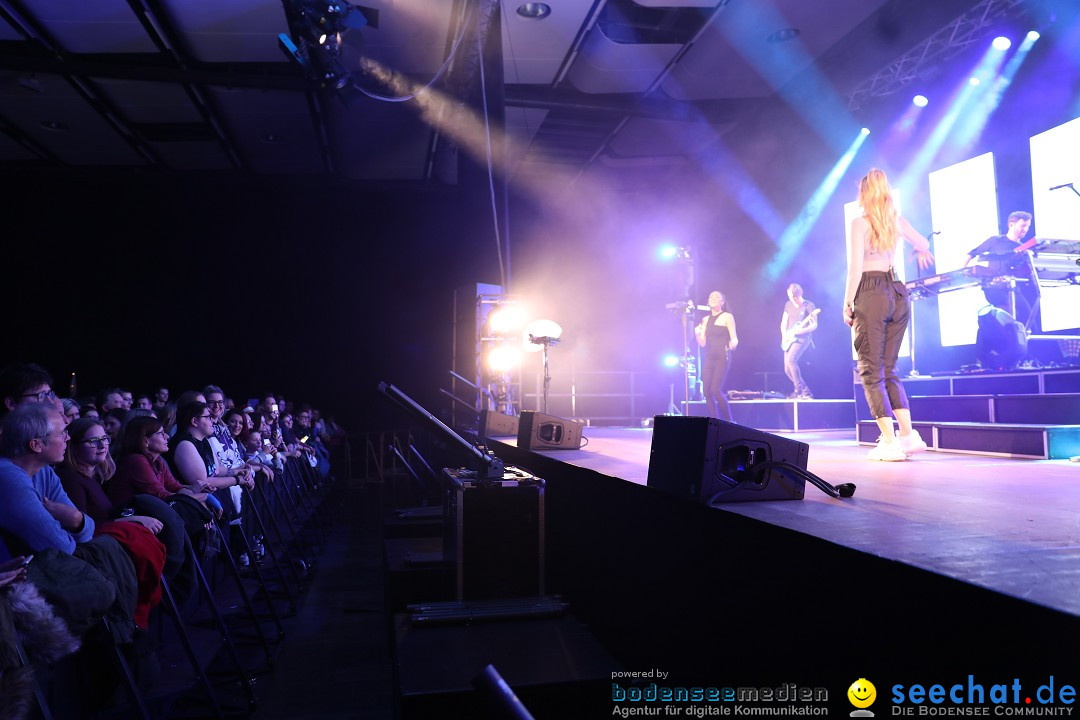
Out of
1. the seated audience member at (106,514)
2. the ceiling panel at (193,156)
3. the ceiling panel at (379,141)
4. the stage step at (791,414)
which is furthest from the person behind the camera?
the ceiling panel at (193,156)

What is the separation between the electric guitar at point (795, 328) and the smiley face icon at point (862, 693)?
8266 mm

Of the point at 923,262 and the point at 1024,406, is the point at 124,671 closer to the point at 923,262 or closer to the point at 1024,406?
the point at 923,262

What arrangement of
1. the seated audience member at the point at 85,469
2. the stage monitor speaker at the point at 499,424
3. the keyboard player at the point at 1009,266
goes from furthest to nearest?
the stage monitor speaker at the point at 499,424 < the keyboard player at the point at 1009,266 < the seated audience member at the point at 85,469

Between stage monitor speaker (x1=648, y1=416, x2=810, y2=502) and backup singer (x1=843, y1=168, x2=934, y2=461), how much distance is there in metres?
1.46

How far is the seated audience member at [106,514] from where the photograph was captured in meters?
2.49

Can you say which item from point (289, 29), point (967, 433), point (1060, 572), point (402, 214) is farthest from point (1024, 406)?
point (402, 214)

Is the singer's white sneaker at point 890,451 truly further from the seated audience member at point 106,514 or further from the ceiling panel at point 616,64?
the ceiling panel at point 616,64

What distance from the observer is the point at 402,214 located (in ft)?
39.7

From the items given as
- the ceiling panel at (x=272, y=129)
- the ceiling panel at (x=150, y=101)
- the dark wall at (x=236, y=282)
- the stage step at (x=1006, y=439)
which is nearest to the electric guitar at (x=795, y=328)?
the stage step at (x=1006, y=439)

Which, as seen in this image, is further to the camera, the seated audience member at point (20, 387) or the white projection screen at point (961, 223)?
the white projection screen at point (961, 223)

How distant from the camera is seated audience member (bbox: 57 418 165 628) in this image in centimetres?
249

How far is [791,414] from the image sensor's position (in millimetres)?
8195

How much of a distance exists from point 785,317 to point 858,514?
25.9 ft

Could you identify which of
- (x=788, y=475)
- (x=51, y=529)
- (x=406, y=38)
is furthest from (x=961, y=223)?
(x=51, y=529)
